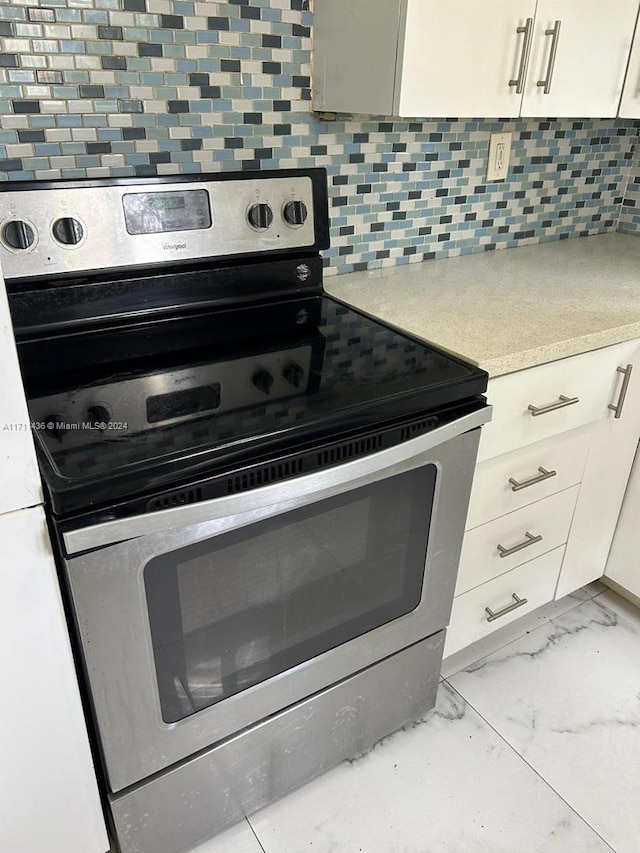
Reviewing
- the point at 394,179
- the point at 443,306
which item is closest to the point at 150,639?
the point at 443,306

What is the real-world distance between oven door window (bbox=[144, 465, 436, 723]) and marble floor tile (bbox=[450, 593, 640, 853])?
1.67 ft

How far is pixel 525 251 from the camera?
1.87 m

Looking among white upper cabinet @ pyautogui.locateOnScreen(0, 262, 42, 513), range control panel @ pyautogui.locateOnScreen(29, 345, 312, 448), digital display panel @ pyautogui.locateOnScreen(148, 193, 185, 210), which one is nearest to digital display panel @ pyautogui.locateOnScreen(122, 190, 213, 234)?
digital display panel @ pyautogui.locateOnScreen(148, 193, 185, 210)

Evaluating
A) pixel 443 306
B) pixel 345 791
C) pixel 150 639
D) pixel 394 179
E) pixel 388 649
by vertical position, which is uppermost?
pixel 394 179

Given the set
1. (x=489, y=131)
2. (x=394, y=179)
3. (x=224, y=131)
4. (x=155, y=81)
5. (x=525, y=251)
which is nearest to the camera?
(x=155, y=81)

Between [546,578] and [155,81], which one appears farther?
[546,578]

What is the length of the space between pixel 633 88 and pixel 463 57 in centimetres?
51

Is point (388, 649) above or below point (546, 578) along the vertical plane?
above

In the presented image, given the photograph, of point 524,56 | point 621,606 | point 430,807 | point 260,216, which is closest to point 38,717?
point 430,807

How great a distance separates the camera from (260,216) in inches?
50.1

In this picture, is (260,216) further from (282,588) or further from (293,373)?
(282,588)

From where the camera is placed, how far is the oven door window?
0.95 meters

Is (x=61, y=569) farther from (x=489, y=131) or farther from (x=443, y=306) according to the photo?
(x=489, y=131)

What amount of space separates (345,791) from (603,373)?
101 centimetres
